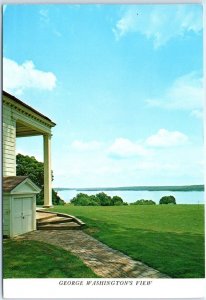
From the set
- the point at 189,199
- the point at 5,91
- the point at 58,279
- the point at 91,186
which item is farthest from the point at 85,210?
the point at 5,91

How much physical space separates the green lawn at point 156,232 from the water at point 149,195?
0.42 feet

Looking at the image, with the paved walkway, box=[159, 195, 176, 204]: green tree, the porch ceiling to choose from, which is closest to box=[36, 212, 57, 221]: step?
the paved walkway

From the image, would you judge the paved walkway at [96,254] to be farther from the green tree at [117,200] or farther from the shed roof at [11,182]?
the shed roof at [11,182]

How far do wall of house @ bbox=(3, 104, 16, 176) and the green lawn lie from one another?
86cm

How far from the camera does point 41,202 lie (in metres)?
7.23

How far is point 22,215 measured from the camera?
7117 mm

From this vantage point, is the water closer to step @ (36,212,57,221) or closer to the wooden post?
the wooden post

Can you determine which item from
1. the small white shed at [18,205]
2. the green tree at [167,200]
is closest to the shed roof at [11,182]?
the small white shed at [18,205]

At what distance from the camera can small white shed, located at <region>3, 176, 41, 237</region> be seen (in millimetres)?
6914

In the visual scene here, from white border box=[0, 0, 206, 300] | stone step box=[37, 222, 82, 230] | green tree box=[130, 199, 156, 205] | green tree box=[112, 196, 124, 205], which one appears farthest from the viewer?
stone step box=[37, 222, 82, 230]

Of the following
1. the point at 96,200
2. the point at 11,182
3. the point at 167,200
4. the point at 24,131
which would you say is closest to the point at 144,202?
the point at 167,200

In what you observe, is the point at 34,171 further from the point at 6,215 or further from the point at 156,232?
the point at 156,232

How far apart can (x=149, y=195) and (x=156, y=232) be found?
21.1 inches

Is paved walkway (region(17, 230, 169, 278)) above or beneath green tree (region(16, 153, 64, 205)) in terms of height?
beneath
